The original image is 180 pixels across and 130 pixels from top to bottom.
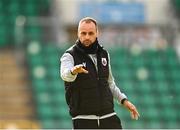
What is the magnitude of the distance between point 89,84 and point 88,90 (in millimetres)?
41

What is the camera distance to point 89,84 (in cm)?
461

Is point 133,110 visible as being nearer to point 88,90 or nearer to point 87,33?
point 88,90

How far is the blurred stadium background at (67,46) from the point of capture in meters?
10.2

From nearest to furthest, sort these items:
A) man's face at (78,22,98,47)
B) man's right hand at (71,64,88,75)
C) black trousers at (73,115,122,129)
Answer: man's right hand at (71,64,88,75) < man's face at (78,22,98,47) < black trousers at (73,115,122,129)

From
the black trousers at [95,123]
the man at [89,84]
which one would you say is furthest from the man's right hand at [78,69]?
the black trousers at [95,123]

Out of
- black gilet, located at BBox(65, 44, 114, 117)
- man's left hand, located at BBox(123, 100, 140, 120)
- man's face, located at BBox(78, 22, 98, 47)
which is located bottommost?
man's left hand, located at BBox(123, 100, 140, 120)

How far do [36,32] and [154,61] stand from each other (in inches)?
76.9

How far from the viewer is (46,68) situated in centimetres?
1071

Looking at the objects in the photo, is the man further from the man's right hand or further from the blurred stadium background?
the blurred stadium background

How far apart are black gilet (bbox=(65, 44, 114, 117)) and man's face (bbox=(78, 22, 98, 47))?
9 centimetres

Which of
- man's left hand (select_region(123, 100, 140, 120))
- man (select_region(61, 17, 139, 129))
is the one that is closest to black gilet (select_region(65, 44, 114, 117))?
man (select_region(61, 17, 139, 129))

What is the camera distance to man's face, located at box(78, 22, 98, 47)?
15.0ft

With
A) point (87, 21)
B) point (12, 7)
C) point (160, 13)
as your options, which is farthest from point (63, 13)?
point (87, 21)

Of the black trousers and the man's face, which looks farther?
the black trousers
